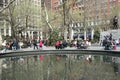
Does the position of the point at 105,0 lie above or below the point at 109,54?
above

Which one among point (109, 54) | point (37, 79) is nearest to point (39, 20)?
point (109, 54)

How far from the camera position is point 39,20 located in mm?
67375

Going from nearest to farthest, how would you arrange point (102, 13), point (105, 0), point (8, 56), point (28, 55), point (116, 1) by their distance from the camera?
point (8, 56) → point (28, 55) → point (102, 13) → point (105, 0) → point (116, 1)

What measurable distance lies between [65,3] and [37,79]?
3389cm

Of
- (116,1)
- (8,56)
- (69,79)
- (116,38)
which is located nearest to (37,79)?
(69,79)

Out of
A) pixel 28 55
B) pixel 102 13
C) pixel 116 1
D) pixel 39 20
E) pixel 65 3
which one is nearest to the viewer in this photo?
pixel 28 55

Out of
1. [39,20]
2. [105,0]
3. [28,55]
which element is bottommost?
[28,55]

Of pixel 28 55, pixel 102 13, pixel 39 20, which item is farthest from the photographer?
pixel 102 13

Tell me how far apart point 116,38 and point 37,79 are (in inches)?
1207

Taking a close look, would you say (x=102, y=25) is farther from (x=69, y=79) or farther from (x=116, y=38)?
(x=69, y=79)

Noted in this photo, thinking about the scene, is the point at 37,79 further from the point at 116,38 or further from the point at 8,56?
the point at 116,38

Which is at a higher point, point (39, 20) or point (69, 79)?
point (39, 20)

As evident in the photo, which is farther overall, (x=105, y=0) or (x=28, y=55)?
(x=105, y=0)

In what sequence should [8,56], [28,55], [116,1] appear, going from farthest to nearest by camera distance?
[116,1]
[28,55]
[8,56]
